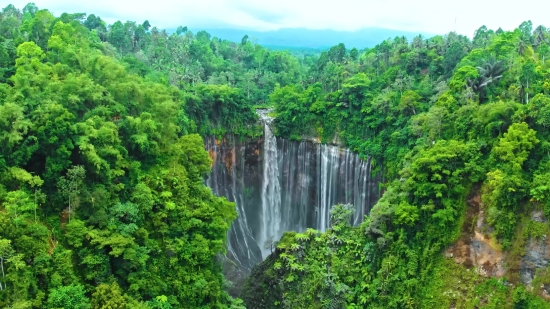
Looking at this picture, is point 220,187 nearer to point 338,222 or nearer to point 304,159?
point 304,159

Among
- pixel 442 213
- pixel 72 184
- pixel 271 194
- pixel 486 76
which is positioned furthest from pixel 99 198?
pixel 486 76

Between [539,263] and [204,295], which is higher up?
[539,263]

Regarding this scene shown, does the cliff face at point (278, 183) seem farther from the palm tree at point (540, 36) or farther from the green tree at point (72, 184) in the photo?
the palm tree at point (540, 36)

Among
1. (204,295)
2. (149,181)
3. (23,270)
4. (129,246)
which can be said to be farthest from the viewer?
(149,181)

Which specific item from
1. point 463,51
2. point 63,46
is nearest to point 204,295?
point 63,46

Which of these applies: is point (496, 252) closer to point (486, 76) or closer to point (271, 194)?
point (486, 76)

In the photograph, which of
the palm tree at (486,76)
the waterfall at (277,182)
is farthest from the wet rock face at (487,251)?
the waterfall at (277,182)
